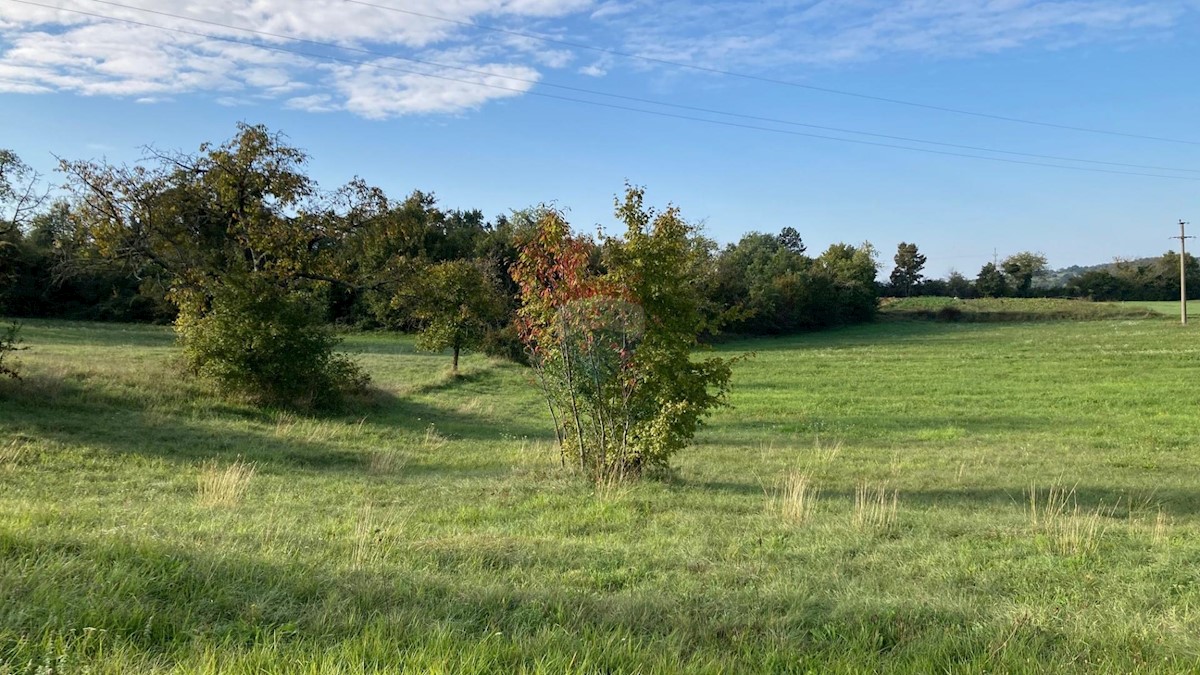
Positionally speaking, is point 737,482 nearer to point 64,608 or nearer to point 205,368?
point 64,608

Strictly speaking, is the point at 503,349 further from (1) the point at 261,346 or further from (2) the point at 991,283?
(2) the point at 991,283

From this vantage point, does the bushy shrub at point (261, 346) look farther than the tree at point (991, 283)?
No

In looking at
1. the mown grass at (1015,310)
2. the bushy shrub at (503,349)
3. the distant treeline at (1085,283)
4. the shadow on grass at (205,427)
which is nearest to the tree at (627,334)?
the shadow on grass at (205,427)

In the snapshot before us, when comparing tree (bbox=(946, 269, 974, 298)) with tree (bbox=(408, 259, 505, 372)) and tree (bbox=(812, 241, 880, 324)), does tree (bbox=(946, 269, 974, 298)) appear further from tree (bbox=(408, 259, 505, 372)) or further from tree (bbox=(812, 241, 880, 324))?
→ tree (bbox=(408, 259, 505, 372))

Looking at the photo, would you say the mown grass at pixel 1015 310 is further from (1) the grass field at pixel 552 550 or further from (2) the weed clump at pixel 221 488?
(2) the weed clump at pixel 221 488

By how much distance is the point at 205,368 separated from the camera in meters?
19.8

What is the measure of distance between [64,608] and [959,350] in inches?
1982

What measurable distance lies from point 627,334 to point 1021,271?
97.9 metres

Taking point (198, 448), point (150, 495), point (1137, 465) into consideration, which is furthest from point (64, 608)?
point (1137, 465)

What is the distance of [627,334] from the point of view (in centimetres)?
1118

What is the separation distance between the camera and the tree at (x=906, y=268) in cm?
10025

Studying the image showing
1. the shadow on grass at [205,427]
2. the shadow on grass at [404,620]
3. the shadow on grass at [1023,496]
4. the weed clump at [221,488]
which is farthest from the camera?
the shadow on grass at [205,427]

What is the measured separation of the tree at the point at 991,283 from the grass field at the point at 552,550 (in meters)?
79.5

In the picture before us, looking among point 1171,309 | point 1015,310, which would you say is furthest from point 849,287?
point 1171,309
